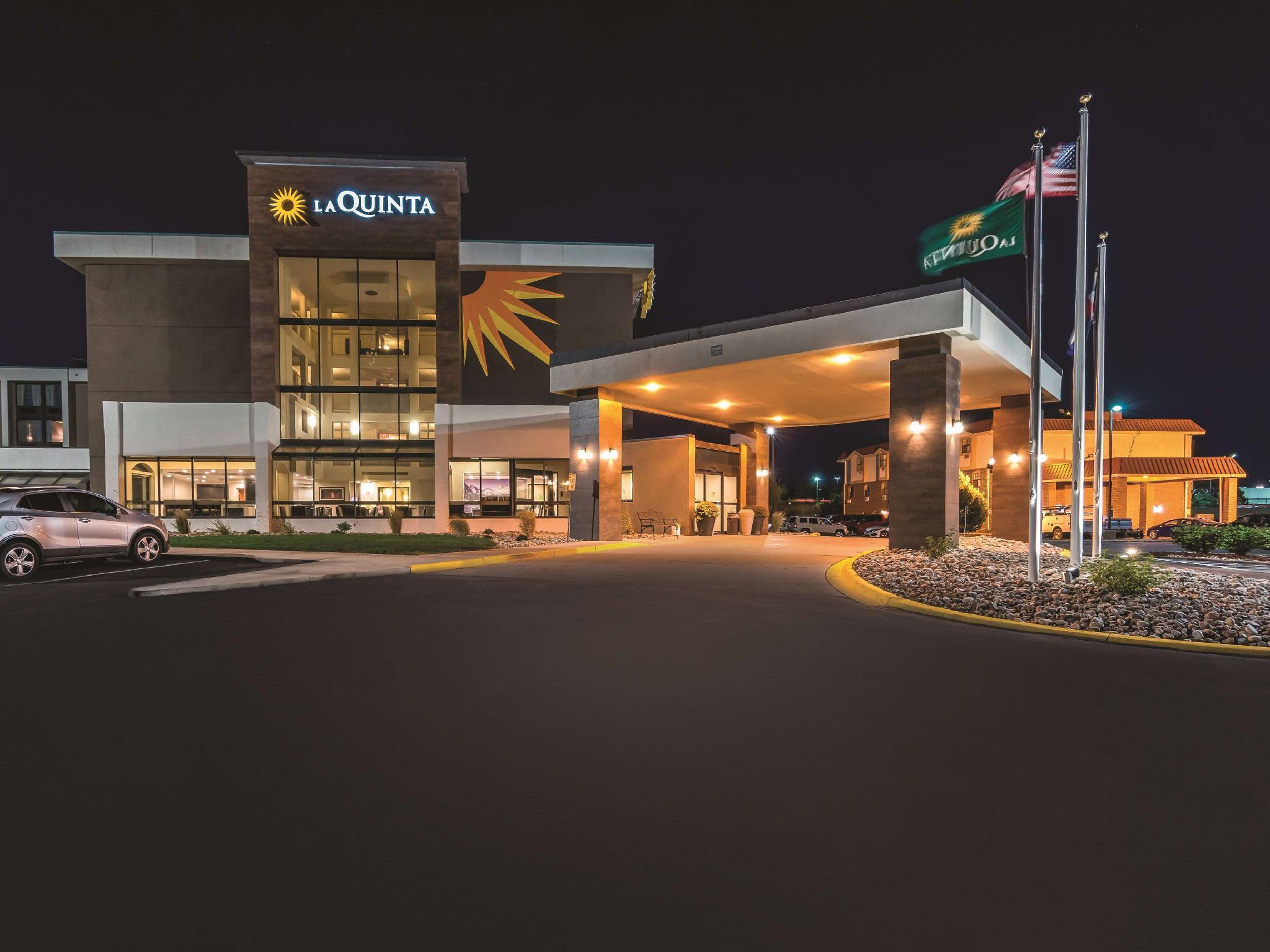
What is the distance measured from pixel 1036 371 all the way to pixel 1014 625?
499cm

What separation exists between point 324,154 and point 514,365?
1283 centimetres

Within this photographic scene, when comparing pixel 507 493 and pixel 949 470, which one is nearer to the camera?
pixel 949 470

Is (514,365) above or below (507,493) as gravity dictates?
above

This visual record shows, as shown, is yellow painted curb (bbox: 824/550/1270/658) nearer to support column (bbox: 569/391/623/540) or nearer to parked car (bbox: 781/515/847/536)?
support column (bbox: 569/391/623/540)

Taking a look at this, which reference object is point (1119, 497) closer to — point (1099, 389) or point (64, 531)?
point (1099, 389)

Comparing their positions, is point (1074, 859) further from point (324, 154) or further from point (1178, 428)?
point (1178, 428)

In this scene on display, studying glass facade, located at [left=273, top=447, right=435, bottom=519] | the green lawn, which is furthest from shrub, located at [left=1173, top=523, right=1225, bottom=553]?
glass facade, located at [left=273, top=447, right=435, bottom=519]

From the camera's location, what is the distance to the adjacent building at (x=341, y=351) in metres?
28.7

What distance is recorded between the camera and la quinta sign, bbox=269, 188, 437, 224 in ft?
99.8

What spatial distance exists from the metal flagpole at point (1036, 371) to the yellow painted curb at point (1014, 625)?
2.67m

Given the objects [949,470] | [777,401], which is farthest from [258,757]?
[777,401]

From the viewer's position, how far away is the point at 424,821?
10.5 feet

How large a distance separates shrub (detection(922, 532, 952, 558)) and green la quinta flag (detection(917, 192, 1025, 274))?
19.0 ft

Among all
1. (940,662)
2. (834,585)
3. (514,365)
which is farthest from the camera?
(514,365)
